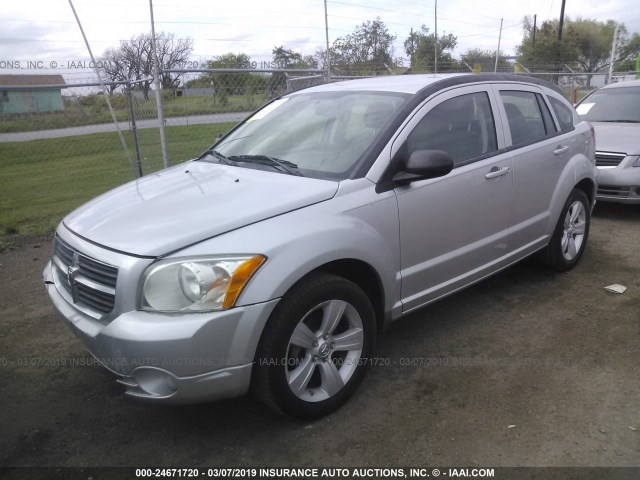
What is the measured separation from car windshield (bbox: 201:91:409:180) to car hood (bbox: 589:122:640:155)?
14.5 feet

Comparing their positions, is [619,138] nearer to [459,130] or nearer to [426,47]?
[459,130]

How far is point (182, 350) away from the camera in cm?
227

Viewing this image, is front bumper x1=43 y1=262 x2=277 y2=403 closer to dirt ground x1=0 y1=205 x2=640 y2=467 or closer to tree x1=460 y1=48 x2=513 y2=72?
dirt ground x1=0 y1=205 x2=640 y2=467

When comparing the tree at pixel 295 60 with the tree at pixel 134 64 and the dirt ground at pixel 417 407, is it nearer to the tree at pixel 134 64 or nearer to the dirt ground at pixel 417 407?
the tree at pixel 134 64

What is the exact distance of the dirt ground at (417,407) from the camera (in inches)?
101

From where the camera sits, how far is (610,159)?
645 centimetres

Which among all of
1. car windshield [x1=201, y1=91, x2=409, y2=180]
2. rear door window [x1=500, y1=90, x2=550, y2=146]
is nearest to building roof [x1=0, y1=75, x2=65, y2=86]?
car windshield [x1=201, y1=91, x2=409, y2=180]

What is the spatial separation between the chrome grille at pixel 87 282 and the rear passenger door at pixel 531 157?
2825 millimetres

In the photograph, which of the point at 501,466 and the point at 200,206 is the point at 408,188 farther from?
the point at 501,466

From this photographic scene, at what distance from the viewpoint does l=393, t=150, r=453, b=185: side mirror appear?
9.62ft

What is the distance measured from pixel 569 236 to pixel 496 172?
1.52m

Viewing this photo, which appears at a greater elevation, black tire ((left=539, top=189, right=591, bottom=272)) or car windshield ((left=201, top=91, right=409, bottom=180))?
car windshield ((left=201, top=91, right=409, bottom=180))

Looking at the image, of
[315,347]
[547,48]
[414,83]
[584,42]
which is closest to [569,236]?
[414,83]

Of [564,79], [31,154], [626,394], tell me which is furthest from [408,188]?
[564,79]
